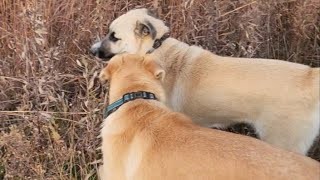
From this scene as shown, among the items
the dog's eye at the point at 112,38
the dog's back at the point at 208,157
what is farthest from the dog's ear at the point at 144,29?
the dog's back at the point at 208,157

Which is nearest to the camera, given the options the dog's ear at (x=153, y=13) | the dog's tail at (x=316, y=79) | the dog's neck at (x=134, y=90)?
the dog's neck at (x=134, y=90)

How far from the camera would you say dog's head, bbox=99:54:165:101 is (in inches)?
128

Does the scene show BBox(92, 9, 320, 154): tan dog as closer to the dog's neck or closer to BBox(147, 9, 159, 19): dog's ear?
BBox(147, 9, 159, 19): dog's ear

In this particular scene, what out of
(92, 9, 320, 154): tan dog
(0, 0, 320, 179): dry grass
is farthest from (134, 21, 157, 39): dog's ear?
(0, 0, 320, 179): dry grass

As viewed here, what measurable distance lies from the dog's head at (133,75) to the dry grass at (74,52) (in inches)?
30.8

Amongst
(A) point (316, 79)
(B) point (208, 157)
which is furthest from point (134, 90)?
(A) point (316, 79)

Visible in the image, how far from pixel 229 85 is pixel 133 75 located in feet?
2.99

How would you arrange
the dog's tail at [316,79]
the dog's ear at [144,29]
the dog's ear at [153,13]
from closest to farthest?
the dog's tail at [316,79] < the dog's ear at [144,29] < the dog's ear at [153,13]

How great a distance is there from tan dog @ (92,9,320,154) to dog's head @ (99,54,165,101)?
75 cm

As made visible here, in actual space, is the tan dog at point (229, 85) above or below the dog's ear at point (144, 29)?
below

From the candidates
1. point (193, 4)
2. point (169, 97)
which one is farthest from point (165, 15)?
point (169, 97)

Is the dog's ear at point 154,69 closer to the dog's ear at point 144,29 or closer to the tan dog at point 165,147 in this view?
the tan dog at point 165,147

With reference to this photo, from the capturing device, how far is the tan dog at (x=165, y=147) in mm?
2748

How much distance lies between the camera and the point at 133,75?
3285 mm
